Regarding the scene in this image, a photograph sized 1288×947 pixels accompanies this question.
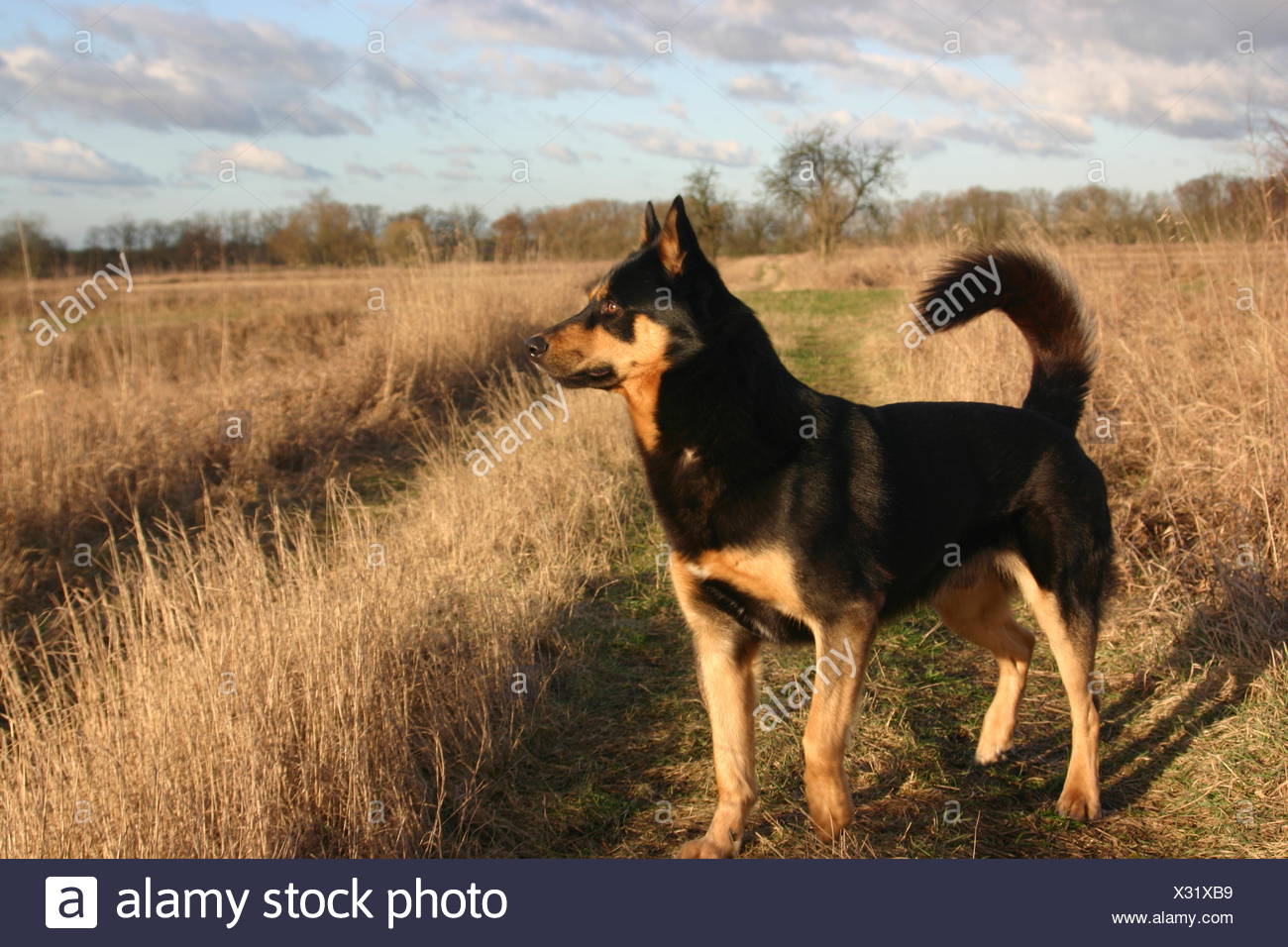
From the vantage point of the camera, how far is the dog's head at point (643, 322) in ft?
11.0

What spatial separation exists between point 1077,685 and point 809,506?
4.19 feet

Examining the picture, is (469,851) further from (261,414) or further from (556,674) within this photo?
(261,414)

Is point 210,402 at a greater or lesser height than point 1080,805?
greater

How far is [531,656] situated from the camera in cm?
450

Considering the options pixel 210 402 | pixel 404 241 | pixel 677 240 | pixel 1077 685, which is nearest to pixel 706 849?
pixel 1077 685

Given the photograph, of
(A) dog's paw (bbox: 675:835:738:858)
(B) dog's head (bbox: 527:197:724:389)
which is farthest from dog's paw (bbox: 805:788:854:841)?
(B) dog's head (bbox: 527:197:724:389)

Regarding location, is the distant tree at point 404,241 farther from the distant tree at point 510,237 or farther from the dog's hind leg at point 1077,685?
the dog's hind leg at point 1077,685

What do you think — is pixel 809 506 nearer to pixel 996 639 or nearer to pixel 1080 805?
pixel 996 639

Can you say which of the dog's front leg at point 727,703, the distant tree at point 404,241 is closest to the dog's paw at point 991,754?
the dog's front leg at point 727,703

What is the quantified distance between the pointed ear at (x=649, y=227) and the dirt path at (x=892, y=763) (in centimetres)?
178

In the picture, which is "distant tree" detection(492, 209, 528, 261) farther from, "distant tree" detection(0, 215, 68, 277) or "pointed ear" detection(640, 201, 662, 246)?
"pointed ear" detection(640, 201, 662, 246)

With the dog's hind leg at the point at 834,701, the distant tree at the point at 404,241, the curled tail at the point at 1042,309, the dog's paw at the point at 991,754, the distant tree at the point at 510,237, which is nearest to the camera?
the dog's hind leg at the point at 834,701

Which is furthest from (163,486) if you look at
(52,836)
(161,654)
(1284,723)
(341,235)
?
(341,235)

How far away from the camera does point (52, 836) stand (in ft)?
9.23
